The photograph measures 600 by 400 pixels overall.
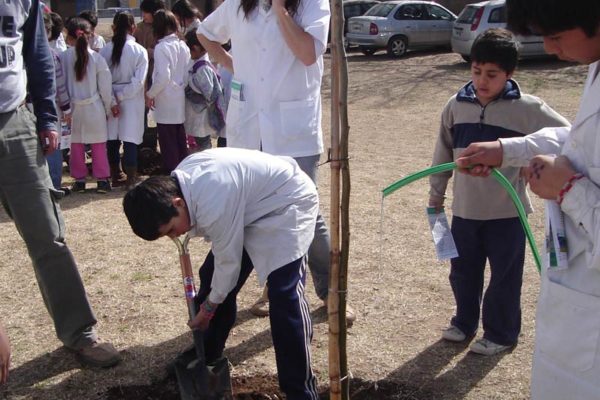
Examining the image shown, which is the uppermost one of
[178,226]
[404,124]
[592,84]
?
[592,84]

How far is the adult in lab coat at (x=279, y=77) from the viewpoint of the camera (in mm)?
3227

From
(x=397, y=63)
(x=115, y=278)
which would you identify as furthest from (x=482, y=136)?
(x=397, y=63)

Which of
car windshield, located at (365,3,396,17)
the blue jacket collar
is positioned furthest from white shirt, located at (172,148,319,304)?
car windshield, located at (365,3,396,17)

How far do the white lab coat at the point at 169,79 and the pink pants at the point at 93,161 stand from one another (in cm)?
58

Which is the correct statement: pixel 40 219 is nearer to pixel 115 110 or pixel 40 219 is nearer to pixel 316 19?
pixel 316 19

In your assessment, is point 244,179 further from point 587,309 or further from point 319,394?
point 587,309

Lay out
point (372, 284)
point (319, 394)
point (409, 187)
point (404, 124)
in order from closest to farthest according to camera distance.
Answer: point (319, 394) → point (372, 284) → point (409, 187) → point (404, 124)

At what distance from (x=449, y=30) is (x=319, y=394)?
15747mm

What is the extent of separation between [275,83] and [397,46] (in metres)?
14.6

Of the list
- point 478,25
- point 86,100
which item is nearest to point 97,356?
point 86,100

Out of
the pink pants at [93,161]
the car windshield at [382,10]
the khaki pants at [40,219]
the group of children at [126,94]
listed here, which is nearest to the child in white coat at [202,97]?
the group of children at [126,94]

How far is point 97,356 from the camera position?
3275 millimetres

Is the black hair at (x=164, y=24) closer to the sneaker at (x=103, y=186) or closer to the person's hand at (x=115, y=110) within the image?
the person's hand at (x=115, y=110)

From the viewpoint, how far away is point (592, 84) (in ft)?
5.70
